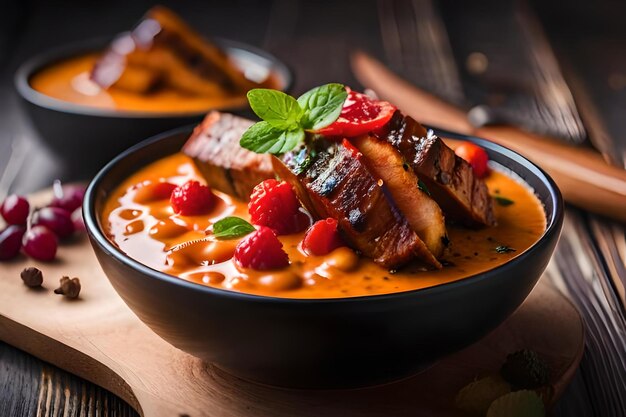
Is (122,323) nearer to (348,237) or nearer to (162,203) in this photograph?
(162,203)

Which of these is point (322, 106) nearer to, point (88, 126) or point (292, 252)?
point (292, 252)

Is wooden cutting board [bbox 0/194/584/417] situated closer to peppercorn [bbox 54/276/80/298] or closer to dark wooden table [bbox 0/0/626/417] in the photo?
peppercorn [bbox 54/276/80/298]

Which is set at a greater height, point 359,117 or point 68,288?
point 359,117

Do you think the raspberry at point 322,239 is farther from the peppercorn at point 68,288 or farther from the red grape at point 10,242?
the red grape at point 10,242

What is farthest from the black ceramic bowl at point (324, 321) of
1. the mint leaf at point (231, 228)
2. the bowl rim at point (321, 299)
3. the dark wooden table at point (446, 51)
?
the dark wooden table at point (446, 51)

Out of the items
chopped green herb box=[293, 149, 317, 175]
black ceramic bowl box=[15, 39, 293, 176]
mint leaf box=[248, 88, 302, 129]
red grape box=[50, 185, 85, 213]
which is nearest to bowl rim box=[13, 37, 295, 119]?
black ceramic bowl box=[15, 39, 293, 176]

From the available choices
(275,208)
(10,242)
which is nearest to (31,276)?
(10,242)
